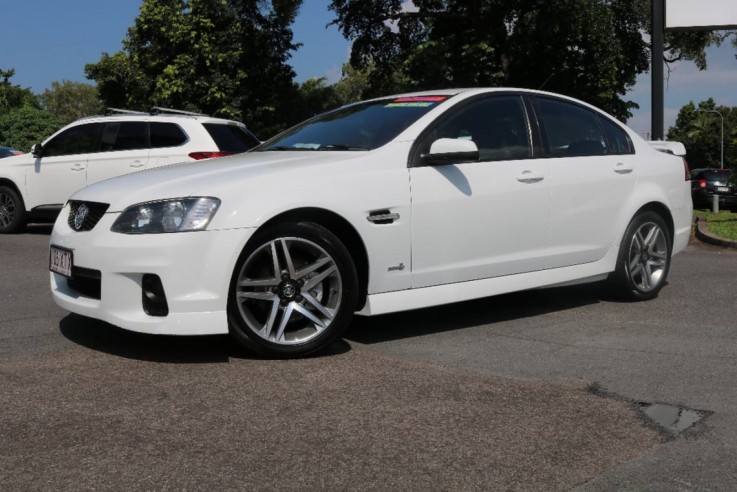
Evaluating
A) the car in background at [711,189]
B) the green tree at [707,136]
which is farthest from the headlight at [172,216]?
the green tree at [707,136]

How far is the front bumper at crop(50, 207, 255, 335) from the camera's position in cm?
461

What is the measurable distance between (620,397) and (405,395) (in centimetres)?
106

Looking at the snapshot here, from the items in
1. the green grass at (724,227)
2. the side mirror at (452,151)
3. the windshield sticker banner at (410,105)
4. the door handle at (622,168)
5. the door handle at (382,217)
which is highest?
the windshield sticker banner at (410,105)

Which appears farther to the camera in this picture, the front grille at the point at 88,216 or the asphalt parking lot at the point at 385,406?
the front grille at the point at 88,216

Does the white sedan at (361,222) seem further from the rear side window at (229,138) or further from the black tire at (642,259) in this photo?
the rear side window at (229,138)

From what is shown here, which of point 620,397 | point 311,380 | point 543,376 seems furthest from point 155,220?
point 620,397

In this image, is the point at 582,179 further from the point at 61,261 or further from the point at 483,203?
the point at 61,261

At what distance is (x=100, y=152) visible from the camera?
40.1ft

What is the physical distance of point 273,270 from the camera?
4879 mm

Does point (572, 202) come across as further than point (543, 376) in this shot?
Yes

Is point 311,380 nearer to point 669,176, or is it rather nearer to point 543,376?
point 543,376

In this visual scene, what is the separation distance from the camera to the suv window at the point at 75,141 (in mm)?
12312

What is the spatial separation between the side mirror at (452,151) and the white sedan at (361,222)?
0.5 inches

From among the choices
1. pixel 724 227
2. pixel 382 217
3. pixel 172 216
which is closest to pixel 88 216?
pixel 172 216
